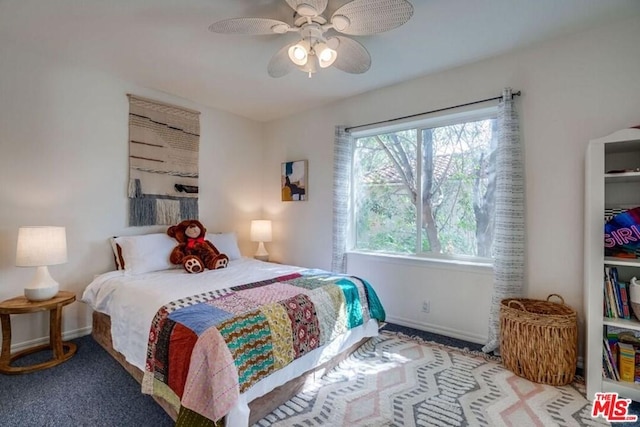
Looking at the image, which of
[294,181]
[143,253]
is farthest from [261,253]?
[143,253]

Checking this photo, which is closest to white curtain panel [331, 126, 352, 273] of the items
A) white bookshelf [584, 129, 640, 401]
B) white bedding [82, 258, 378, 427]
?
white bedding [82, 258, 378, 427]

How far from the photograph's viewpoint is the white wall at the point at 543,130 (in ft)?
7.16

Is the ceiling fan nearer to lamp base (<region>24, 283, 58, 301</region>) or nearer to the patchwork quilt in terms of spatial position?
the patchwork quilt

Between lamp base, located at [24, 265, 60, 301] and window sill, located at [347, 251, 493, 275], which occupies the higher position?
window sill, located at [347, 251, 493, 275]

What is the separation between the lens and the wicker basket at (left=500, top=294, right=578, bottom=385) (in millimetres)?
2055

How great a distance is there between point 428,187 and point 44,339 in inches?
148

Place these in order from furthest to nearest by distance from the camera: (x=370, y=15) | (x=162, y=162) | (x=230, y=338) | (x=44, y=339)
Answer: (x=162, y=162) < (x=44, y=339) < (x=370, y=15) < (x=230, y=338)

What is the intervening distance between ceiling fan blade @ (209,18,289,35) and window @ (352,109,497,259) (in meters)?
1.80

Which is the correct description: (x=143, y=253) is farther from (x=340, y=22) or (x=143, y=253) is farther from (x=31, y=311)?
(x=340, y=22)

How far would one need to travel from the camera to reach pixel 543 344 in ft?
6.81

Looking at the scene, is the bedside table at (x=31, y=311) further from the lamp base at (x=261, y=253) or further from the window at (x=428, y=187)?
the window at (x=428, y=187)

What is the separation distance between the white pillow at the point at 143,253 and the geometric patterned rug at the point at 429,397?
5.87ft

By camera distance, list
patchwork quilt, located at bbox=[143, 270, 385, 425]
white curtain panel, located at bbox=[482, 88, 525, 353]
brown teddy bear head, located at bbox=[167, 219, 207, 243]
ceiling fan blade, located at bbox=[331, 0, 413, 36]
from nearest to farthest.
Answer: patchwork quilt, located at bbox=[143, 270, 385, 425] → ceiling fan blade, located at bbox=[331, 0, 413, 36] → white curtain panel, located at bbox=[482, 88, 525, 353] → brown teddy bear head, located at bbox=[167, 219, 207, 243]

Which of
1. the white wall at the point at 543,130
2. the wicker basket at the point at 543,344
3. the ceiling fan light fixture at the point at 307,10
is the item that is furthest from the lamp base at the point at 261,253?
the ceiling fan light fixture at the point at 307,10
